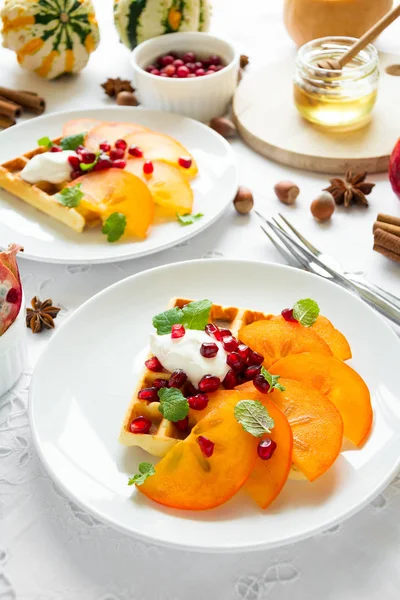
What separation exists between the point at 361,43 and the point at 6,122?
5.08 feet

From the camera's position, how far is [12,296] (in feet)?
6.58

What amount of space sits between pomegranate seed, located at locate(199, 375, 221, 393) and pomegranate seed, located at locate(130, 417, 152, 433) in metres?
0.16

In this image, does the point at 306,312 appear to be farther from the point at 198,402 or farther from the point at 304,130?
the point at 304,130

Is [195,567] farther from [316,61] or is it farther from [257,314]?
[316,61]

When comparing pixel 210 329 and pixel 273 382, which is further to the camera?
pixel 210 329

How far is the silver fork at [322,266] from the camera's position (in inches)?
90.7

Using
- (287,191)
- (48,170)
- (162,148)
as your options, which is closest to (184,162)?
(162,148)

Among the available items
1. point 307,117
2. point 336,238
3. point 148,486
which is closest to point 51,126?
point 307,117

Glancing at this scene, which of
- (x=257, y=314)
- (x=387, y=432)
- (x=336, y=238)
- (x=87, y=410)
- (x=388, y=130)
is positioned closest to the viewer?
(x=387, y=432)

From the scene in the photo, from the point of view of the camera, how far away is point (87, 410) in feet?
6.51

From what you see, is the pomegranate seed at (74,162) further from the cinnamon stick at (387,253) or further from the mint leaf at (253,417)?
the mint leaf at (253,417)

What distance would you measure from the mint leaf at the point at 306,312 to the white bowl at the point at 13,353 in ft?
2.46

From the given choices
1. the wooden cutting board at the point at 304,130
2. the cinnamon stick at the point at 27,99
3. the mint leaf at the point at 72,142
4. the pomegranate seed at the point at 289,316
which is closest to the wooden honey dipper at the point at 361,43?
the wooden cutting board at the point at 304,130

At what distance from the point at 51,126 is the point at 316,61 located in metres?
1.14
